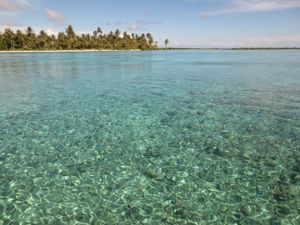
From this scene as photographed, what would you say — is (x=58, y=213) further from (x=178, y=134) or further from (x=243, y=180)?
(x=178, y=134)

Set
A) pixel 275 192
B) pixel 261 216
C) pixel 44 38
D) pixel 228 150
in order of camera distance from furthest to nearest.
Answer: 1. pixel 44 38
2. pixel 228 150
3. pixel 275 192
4. pixel 261 216

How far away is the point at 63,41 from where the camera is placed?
500ft

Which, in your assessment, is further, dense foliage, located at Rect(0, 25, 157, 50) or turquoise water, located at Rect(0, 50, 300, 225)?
dense foliage, located at Rect(0, 25, 157, 50)

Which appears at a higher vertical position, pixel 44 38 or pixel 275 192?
pixel 44 38

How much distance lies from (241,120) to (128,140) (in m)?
7.65

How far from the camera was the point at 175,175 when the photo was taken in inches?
367

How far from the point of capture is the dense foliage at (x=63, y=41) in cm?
13162

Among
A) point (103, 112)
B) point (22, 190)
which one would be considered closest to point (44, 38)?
point (103, 112)

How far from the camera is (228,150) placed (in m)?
11.3

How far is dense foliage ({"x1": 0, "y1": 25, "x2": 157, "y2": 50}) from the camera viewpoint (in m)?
132

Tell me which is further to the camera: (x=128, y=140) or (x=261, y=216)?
(x=128, y=140)

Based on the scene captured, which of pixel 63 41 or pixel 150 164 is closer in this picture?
pixel 150 164

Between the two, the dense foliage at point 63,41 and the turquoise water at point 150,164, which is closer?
the turquoise water at point 150,164

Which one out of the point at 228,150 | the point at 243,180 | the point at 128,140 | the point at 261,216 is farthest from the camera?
the point at 128,140
